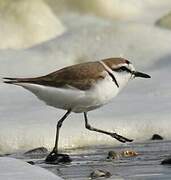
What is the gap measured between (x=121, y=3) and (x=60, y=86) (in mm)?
8274

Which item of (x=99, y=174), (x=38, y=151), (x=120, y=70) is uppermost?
(x=120, y=70)

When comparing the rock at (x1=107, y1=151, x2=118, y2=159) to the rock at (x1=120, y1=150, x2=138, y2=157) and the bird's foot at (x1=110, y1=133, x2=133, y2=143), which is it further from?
the bird's foot at (x1=110, y1=133, x2=133, y2=143)

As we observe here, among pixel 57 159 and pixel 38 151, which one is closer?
pixel 57 159

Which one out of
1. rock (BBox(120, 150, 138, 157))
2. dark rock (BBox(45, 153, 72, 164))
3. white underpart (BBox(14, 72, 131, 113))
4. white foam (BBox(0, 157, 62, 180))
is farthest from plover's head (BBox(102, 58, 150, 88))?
white foam (BBox(0, 157, 62, 180))

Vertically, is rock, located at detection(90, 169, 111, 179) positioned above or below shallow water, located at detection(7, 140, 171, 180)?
below

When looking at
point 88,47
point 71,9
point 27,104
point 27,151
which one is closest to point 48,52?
point 88,47

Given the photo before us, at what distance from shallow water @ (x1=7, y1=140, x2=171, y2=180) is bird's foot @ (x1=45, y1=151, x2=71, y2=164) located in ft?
0.15

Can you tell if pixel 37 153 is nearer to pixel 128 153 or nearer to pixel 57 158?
pixel 57 158

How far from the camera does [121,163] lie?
6152 mm

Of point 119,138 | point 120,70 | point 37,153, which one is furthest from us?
point 119,138

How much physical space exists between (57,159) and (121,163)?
48cm

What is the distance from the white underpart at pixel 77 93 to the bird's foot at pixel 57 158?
383 mm

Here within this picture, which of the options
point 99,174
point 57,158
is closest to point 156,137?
point 57,158

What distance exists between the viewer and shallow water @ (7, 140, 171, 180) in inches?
216
